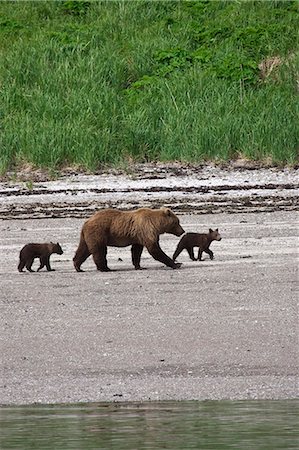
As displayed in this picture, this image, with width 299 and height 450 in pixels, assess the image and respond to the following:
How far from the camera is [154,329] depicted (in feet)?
32.1

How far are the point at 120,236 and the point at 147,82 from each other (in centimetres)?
1137

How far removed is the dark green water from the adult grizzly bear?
4.93m

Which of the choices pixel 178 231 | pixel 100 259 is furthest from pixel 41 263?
pixel 178 231

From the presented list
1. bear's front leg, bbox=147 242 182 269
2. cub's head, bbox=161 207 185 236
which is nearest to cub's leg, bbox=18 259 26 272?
bear's front leg, bbox=147 242 182 269

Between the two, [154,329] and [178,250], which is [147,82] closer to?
[178,250]

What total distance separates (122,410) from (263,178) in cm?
1247

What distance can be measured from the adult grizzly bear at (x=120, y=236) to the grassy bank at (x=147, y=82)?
25.3ft

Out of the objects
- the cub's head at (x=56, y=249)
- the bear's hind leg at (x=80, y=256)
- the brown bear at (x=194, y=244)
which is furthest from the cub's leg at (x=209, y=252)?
the cub's head at (x=56, y=249)

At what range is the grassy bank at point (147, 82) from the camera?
21297 mm

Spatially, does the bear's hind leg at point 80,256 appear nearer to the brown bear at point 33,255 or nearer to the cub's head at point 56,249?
the brown bear at point 33,255

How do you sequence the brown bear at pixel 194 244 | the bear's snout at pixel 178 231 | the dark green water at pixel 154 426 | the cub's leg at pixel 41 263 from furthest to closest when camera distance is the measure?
the bear's snout at pixel 178 231
the brown bear at pixel 194 244
the cub's leg at pixel 41 263
the dark green water at pixel 154 426

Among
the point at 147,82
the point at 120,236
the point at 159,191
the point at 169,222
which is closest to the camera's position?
the point at 120,236

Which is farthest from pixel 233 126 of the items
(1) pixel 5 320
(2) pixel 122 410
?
(2) pixel 122 410

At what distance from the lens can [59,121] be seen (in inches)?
872
